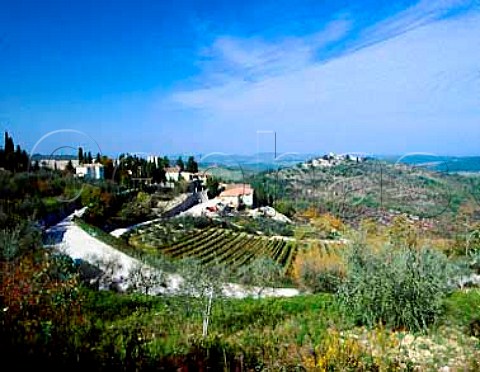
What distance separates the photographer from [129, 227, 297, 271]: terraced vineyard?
1859cm

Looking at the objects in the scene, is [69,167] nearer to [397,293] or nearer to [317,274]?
[317,274]

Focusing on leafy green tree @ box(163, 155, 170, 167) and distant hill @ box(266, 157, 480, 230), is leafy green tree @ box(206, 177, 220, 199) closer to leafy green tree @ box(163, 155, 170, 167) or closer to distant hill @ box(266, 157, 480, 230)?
leafy green tree @ box(163, 155, 170, 167)

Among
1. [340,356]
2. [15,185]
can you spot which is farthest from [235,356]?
[15,185]

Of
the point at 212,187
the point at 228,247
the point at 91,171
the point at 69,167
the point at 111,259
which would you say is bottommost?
the point at 228,247

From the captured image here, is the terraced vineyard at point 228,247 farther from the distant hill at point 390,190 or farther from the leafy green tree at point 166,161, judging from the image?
the leafy green tree at point 166,161

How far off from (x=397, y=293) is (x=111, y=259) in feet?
31.3

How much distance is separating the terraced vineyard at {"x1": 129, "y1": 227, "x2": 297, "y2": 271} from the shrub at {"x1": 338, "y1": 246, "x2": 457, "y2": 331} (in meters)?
10.2

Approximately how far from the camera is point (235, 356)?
11.3 feet

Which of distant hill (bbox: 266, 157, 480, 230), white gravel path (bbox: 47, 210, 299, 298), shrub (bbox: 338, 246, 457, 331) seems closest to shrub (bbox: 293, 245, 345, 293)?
white gravel path (bbox: 47, 210, 299, 298)

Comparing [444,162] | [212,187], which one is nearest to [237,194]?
[212,187]

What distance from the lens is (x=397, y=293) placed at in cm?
614

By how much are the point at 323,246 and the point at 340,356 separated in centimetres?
1723

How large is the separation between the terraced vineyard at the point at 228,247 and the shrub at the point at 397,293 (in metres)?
10.2

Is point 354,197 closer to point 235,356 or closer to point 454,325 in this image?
point 454,325
